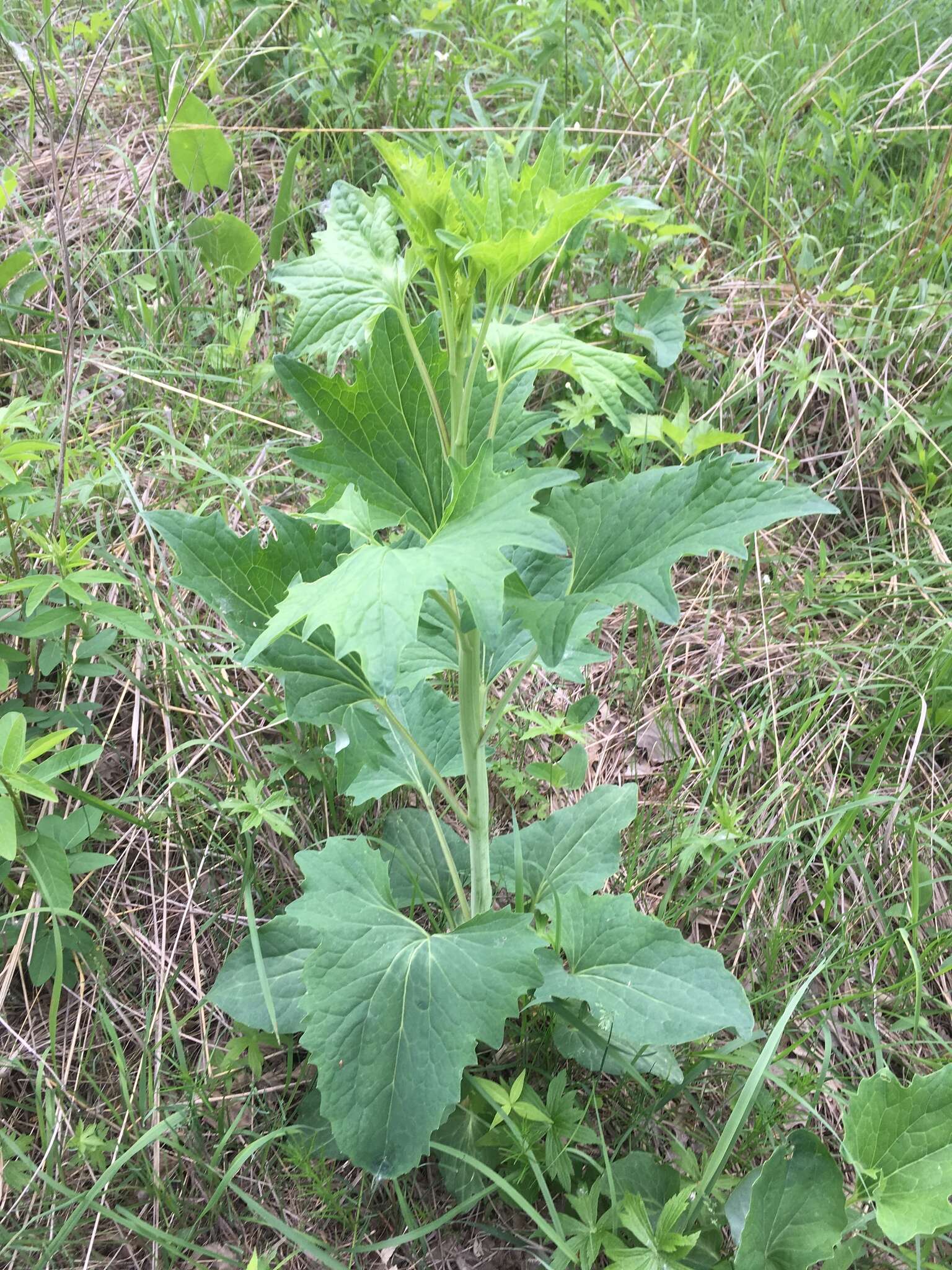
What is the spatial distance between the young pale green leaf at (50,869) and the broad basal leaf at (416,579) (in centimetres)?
86

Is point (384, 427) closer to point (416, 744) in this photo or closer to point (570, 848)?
point (416, 744)

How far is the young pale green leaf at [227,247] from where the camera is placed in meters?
2.91

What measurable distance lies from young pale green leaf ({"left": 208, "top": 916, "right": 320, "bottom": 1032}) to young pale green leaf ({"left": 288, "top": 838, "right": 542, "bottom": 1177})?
17cm

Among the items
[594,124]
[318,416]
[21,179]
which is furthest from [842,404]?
[21,179]

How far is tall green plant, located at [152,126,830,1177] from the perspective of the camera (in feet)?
4.04

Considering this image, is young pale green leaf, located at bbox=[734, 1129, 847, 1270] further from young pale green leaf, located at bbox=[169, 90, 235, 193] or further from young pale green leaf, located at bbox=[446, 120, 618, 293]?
young pale green leaf, located at bbox=[169, 90, 235, 193]

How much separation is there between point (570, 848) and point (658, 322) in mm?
1700

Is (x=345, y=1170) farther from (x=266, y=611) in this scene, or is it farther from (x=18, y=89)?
(x=18, y=89)

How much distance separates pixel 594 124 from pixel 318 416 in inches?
100

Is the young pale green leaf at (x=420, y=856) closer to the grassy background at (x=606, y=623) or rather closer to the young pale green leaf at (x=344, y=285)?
the grassy background at (x=606, y=623)

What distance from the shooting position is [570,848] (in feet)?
6.16

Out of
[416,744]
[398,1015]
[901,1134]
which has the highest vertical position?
[416,744]

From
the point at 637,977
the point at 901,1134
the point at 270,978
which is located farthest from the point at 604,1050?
the point at 270,978

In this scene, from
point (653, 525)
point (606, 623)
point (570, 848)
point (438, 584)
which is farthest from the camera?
point (606, 623)
